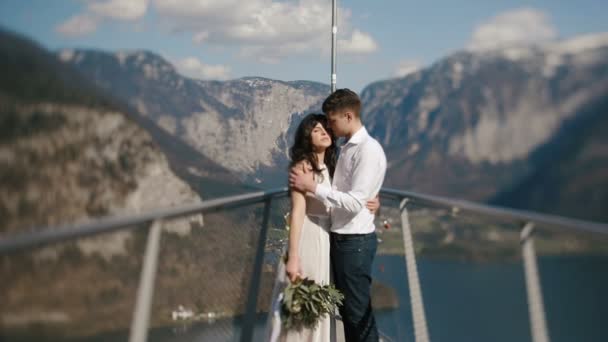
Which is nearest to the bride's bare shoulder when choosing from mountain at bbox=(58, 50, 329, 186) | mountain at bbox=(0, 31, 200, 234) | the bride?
the bride

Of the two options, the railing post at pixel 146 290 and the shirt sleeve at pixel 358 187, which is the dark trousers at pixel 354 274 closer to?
the shirt sleeve at pixel 358 187

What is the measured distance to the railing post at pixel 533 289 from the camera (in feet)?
7.93

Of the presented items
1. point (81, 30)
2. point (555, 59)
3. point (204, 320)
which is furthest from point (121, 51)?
point (555, 59)

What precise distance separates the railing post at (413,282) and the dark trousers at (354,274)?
0.75 ft

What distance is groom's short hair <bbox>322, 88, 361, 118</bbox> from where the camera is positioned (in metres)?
3.72

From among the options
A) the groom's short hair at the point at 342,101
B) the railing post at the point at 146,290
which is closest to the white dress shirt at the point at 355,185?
the groom's short hair at the point at 342,101

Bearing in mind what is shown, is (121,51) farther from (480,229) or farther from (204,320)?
(480,229)

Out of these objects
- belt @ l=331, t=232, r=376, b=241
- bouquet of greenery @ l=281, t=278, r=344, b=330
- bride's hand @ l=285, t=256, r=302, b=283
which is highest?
belt @ l=331, t=232, r=376, b=241

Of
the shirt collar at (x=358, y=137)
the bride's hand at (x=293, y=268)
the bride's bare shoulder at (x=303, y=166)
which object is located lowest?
the bride's hand at (x=293, y=268)

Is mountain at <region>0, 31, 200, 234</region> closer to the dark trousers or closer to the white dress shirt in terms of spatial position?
the white dress shirt

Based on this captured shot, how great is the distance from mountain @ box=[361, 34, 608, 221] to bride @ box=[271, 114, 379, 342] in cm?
76

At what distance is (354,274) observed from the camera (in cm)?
390

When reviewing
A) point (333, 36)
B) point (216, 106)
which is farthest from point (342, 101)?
point (333, 36)

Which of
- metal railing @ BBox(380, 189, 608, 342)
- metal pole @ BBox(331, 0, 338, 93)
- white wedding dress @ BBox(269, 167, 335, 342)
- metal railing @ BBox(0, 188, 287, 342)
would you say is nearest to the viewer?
metal railing @ BBox(0, 188, 287, 342)
